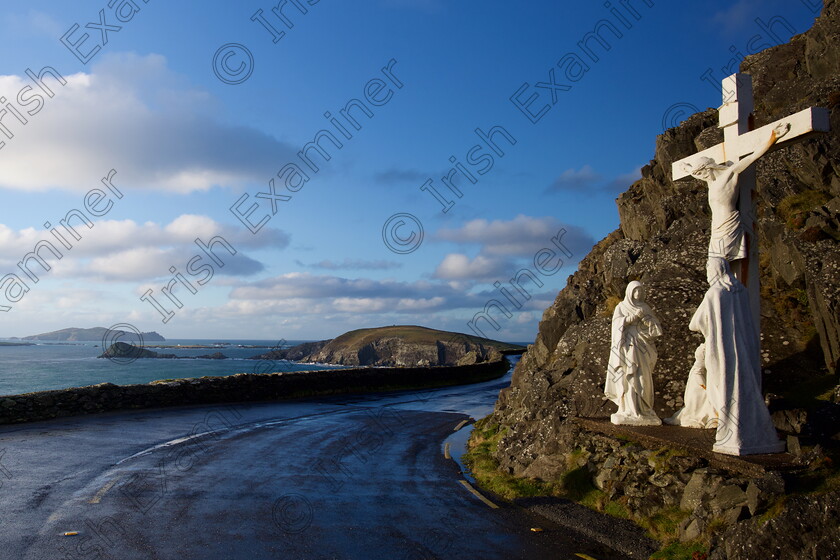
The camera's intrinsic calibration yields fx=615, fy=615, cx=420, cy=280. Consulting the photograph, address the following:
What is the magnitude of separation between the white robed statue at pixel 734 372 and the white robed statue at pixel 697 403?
122cm

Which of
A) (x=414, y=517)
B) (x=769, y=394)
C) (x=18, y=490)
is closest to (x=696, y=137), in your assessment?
(x=769, y=394)

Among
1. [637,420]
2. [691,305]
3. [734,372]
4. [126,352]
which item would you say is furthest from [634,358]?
[126,352]

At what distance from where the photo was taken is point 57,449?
501 inches

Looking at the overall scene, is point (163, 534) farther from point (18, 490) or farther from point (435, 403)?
point (435, 403)

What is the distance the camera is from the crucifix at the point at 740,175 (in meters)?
8.55

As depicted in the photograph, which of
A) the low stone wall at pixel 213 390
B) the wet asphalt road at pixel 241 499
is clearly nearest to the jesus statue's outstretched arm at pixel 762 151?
Result: the wet asphalt road at pixel 241 499

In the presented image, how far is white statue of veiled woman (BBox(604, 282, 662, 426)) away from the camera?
9.98 meters

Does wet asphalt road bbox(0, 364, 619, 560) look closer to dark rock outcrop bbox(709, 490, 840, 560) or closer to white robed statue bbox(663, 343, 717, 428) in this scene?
dark rock outcrop bbox(709, 490, 840, 560)

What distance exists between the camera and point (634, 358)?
32.7 feet

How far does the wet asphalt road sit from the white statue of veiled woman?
8.37 ft

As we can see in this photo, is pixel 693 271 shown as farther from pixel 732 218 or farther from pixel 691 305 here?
pixel 732 218

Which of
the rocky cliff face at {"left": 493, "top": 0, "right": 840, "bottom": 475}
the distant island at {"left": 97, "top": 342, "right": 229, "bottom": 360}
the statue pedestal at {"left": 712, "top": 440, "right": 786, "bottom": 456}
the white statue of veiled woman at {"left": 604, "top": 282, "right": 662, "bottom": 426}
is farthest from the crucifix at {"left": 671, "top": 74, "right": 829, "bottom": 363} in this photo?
the distant island at {"left": 97, "top": 342, "right": 229, "bottom": 360}

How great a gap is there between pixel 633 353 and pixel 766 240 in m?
5.70

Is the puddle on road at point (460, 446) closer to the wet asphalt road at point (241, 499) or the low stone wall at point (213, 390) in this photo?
the wet asphalt road at point (241, 499)
